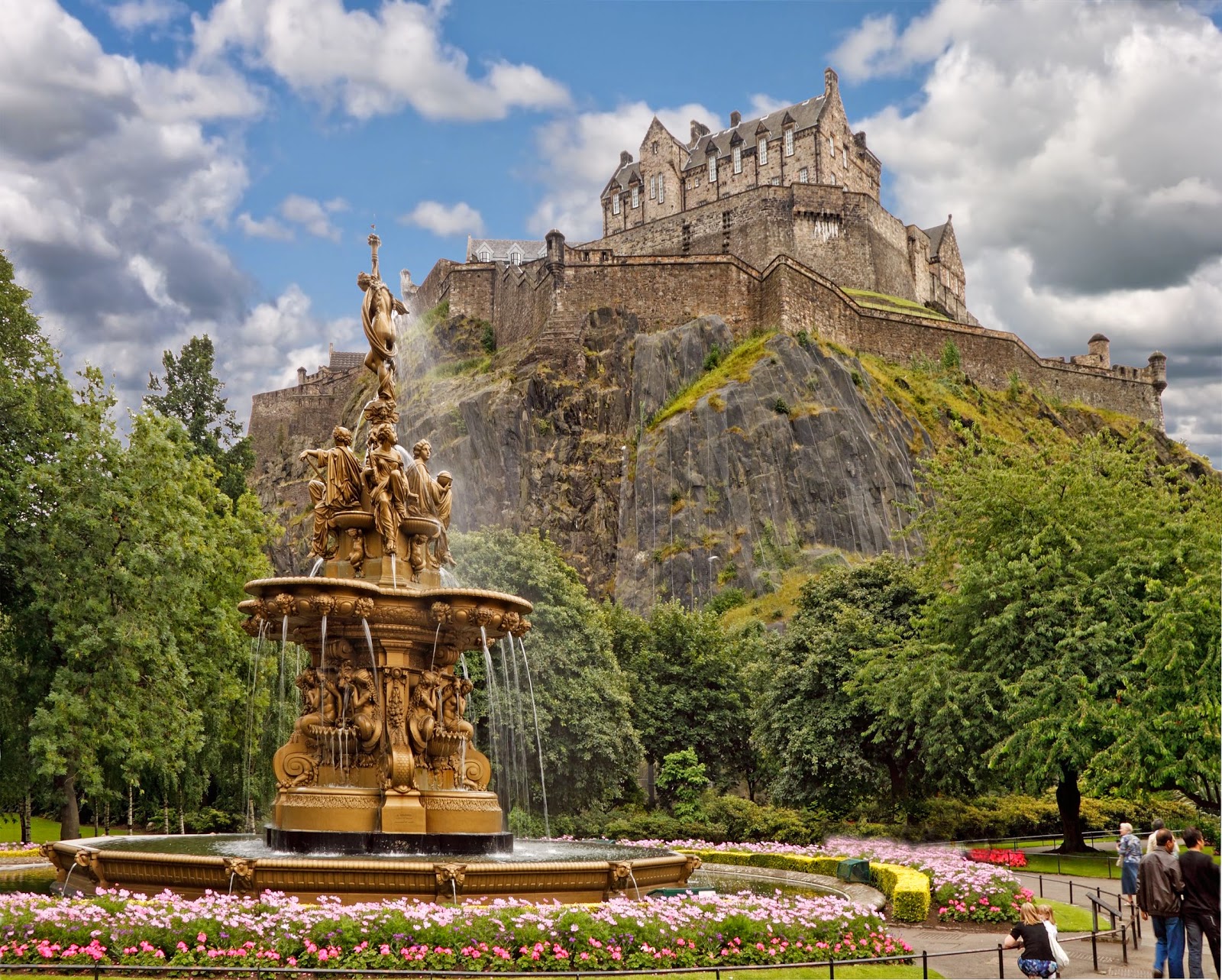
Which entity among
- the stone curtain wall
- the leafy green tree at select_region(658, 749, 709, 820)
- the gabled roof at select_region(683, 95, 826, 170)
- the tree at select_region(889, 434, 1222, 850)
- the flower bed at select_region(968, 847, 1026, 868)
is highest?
the gabled roof at select_region(683, 95, 826, 170)

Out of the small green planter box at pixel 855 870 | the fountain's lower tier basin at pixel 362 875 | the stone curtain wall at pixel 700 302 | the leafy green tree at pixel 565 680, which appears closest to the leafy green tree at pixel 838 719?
the leafy green tree at pixel 565 680

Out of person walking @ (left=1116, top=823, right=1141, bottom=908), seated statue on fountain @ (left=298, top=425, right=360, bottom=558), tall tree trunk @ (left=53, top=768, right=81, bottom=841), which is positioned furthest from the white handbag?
tall tree trunk @ (left=53, top=768, right=81, bottom=841)

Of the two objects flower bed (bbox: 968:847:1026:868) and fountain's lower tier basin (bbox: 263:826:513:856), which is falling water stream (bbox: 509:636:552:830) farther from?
fountain's lower tier basin (bbox: 263:826:513:856)

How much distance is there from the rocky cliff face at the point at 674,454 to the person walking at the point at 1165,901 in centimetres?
5584

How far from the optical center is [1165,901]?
1130cm

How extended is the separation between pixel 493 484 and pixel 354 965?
6628 cm

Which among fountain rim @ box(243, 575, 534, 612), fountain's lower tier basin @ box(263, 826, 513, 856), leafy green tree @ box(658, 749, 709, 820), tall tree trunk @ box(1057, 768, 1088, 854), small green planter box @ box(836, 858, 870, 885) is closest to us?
fountain's lower tier basin @ box(263, 826, 513, 856)

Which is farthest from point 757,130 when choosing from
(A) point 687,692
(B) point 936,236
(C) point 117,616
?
(C) point 117,616

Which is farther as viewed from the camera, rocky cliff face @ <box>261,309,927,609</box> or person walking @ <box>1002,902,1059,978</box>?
rocky cliff face @ <box>261,309,927,609</box>

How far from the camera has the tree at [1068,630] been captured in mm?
23938

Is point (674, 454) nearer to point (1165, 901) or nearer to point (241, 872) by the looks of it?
point (241, 872)

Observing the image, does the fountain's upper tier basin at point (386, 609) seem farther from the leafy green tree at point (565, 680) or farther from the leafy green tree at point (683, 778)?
the leafy green tree at point (683, 778)

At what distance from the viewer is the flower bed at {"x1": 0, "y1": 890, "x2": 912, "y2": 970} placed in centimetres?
1082

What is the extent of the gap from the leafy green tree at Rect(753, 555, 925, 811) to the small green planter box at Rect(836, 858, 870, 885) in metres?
13.4
